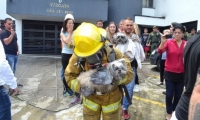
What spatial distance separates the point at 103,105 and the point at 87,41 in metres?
0.74

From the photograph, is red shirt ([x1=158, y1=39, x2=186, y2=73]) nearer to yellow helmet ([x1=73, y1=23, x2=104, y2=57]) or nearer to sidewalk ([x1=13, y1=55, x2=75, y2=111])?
yellow helmet ([x1=73, y1=23, x2=104, y2=57])

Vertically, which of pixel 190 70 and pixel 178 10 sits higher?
pixel 178 10

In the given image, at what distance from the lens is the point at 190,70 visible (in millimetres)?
1330

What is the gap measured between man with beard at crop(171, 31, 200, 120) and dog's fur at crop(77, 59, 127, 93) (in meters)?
0.59

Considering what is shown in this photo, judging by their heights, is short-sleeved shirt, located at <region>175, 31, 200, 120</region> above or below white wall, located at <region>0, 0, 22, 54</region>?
below

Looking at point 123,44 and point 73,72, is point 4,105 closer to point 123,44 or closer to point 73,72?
point 73,72

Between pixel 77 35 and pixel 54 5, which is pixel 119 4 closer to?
pixel 54 5

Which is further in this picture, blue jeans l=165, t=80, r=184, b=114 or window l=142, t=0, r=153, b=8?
window l=142, t=0, r=153, b=8

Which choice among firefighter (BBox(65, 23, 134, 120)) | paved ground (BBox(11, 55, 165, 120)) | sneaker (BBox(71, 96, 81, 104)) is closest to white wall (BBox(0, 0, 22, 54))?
paved ground (BBox(11, 55, 165, 120))

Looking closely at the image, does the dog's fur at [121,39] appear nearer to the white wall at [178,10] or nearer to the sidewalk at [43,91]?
the sidewalk at [43,91]

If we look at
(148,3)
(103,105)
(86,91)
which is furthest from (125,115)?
(148,3)

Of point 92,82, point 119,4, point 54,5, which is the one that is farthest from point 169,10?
point 92,82

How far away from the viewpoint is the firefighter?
5.63ft

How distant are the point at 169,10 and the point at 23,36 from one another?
915 cm
